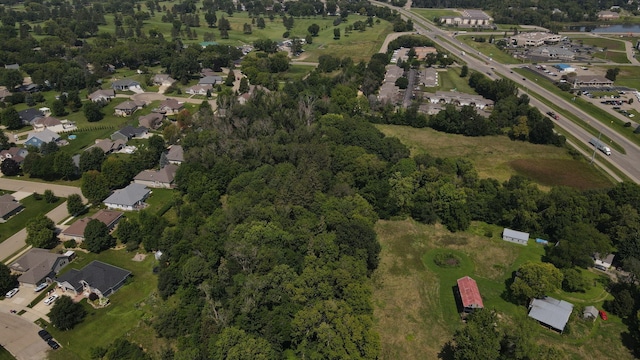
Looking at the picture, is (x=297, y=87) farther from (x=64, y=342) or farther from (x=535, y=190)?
(x=64, y=342)

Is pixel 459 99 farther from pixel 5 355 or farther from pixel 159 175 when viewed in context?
pixel 5 355

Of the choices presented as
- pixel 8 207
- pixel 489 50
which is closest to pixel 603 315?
pixel 8 207

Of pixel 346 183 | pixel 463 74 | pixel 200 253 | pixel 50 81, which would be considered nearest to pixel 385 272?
pixel 346 183

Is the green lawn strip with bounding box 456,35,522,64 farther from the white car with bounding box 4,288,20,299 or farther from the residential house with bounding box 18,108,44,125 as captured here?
the white car with bounding box 4,288,20,299

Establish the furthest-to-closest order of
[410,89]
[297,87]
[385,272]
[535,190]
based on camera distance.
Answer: [410,89]
[297,87]
[535,190]
[385,272]

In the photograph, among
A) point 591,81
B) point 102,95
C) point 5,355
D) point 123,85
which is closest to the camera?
point 5,355

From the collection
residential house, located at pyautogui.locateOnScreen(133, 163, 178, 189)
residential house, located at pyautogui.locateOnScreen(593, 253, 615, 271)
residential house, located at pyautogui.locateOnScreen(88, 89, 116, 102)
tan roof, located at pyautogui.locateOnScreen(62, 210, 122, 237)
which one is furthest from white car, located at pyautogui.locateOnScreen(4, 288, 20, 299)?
residential house, located at pyautogui.locateOnScreen(593, 253, 615, 271)
